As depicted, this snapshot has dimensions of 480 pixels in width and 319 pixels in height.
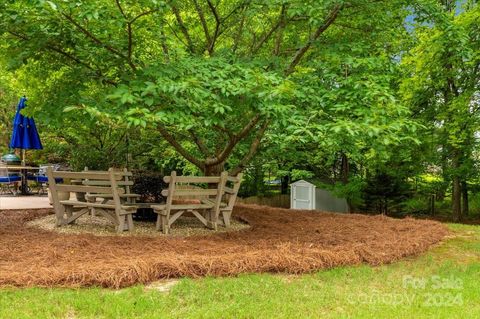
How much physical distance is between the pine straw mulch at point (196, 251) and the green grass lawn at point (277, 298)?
182mm

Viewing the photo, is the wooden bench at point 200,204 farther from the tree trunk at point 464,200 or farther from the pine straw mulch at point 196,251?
the tree trunk at point 464,200

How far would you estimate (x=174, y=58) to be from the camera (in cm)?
627

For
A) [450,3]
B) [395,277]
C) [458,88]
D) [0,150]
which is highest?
[450,3]

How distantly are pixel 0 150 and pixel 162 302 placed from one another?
1889cm

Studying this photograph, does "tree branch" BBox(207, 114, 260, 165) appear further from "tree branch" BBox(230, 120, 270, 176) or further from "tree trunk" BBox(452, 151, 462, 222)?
"tree trunk" BBox(452, 151, 462, 222)

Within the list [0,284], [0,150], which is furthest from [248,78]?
[0,150]

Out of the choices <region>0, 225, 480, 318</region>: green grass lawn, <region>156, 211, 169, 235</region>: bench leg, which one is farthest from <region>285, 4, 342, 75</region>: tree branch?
<region>0, 225, 480, 318</region>: green grass lawn

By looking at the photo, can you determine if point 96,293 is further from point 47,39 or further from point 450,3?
point 450,3

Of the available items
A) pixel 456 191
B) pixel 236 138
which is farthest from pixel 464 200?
pixel 236 138

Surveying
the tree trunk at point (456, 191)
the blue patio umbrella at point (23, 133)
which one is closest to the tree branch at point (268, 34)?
the blue patio umbrella at point (23, 133)

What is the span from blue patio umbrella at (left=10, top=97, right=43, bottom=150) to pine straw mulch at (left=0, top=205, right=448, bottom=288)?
4126 mm

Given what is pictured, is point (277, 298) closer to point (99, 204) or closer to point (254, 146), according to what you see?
point (99, 204)

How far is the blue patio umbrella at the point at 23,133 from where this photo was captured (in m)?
11.1

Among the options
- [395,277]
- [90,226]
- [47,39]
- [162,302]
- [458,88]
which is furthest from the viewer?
[458,88]
